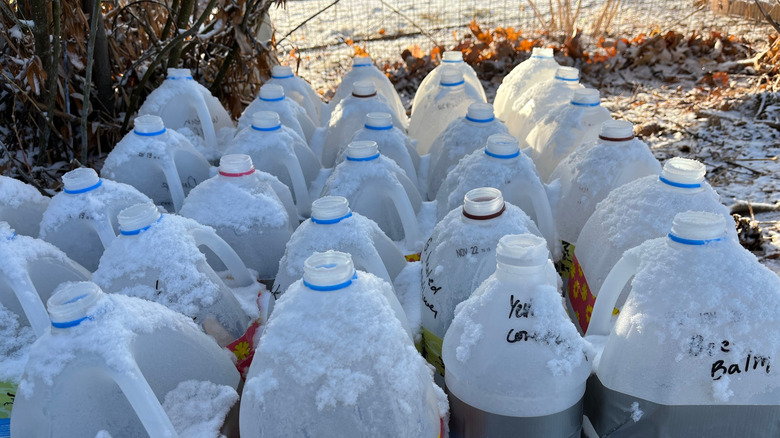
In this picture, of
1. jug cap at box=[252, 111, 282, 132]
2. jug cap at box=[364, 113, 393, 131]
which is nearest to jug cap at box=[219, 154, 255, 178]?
jug cap at box=[252, 111, 282, 132]

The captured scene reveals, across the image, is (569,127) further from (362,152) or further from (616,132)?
(362,152)

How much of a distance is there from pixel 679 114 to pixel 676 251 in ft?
11.4

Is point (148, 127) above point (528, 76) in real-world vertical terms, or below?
above

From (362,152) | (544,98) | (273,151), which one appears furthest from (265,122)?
(544,98)

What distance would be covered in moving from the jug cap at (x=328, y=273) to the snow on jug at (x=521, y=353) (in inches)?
9.1

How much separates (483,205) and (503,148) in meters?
0.34

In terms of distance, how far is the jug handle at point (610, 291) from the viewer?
3.58 ft

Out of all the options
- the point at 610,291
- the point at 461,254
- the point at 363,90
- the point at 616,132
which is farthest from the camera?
the point at 363,90

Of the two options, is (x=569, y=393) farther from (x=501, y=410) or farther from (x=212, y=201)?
(x=212, y=201)

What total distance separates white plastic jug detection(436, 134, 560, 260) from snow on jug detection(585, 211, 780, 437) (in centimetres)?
50

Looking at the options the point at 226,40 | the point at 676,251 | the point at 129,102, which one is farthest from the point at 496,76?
the point at 676,251

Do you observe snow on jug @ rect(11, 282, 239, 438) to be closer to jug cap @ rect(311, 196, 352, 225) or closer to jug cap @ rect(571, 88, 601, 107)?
jug cap @ rect(311, 196, 352, 225)

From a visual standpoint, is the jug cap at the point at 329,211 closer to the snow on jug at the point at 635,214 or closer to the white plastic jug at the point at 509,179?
the white plastic jug at the point at 509,179

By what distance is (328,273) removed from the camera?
913mm
